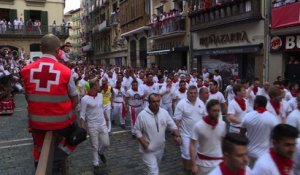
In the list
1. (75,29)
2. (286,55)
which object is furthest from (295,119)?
(75,29)

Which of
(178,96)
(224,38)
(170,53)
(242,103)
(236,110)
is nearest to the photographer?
(236,110)

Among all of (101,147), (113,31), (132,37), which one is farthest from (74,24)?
(101,147)

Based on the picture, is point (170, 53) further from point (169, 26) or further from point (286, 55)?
point (286, 55)

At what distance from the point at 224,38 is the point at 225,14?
1440 millimetres

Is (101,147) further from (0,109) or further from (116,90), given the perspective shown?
(0,109)

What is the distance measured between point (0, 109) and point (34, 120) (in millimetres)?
14009

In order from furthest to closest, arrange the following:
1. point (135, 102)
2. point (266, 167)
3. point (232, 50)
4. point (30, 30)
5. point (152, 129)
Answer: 1. point (30, 30)
2. point (232, 50)
3. point (135, 102)
4. point (152, 129)
5. point (266, 167)

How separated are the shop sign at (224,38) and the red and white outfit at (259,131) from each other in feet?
49.5

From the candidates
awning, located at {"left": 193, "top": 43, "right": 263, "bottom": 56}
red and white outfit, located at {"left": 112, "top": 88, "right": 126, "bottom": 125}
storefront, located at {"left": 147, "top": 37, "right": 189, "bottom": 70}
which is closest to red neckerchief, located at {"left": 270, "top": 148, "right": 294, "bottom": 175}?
red and white outfit, located at {"left": 112, "top": 88, "right": 126, "bottom": 125}

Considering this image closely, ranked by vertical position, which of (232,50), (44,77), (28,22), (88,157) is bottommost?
(88,157)

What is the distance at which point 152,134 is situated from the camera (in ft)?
22.1

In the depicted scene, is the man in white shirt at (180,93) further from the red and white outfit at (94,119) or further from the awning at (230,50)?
the awning at (230,50)

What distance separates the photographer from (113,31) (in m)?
50.5

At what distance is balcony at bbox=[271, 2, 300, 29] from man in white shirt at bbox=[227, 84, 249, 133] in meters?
9.52
